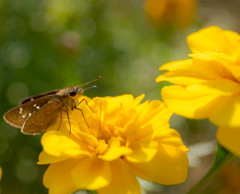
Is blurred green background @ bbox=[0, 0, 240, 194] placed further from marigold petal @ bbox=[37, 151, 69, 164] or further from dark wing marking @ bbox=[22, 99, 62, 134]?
marigold petal @ bbox=[37, 151, 69, 164]

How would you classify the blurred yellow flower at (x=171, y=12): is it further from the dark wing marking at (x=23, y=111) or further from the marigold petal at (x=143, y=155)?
the marigold petal at (x=143, y=155)

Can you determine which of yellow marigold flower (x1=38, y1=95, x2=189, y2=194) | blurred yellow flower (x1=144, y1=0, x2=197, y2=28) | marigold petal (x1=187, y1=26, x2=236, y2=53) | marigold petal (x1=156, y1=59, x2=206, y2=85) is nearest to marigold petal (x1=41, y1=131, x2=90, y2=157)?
yellow marigold flower (x1=38, y1=95, x2=189, y2=194)

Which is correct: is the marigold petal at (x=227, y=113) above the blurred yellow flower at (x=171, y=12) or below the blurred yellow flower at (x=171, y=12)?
above

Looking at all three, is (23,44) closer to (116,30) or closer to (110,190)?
(116,30)

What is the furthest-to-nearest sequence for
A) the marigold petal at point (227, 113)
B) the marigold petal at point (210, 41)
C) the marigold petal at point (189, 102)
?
the marigold petal at point (210, 41)
the marigold petal at point (189, 102)
the marigold petal at point (227, 113)

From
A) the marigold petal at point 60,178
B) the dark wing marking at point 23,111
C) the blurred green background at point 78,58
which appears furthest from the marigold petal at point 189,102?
the blurred green background at point 78,58

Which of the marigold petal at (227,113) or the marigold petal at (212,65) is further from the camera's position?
the marigold petal at (212,65)

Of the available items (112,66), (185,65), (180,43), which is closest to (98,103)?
(185,65)
